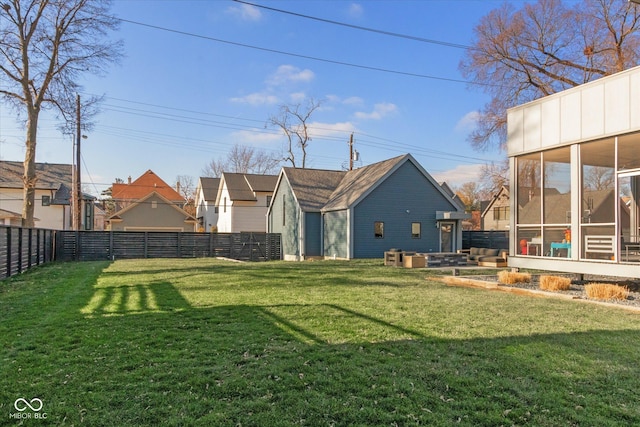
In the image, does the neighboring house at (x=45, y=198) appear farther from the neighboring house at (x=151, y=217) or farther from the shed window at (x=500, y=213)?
the shed window at (x=500, y=213)

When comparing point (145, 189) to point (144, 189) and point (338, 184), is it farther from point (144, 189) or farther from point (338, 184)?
point (338, 184)

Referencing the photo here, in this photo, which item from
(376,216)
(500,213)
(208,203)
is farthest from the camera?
(500,213)

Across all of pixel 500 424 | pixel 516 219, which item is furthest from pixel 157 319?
pixel 516 219

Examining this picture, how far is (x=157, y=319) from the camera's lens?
6352 mm

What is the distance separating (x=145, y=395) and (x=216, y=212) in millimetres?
37413

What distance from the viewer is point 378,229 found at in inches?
891

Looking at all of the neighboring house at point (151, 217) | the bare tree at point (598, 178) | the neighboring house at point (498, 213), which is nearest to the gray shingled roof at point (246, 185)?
the neighboring house at point (151, 217)

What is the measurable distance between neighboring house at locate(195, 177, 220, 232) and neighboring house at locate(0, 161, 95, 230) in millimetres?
10436

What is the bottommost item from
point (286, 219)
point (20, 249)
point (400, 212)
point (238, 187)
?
point (20, 249)

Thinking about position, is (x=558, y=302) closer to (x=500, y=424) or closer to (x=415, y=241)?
(x=500, y=424)

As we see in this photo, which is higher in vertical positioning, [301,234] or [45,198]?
[45,198]

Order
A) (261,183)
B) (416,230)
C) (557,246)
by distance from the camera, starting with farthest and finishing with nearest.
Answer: (261,183)
(416,230)
(557,246)

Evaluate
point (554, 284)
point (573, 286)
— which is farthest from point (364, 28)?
point (573, 286)

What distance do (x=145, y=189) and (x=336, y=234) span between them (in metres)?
39.3
